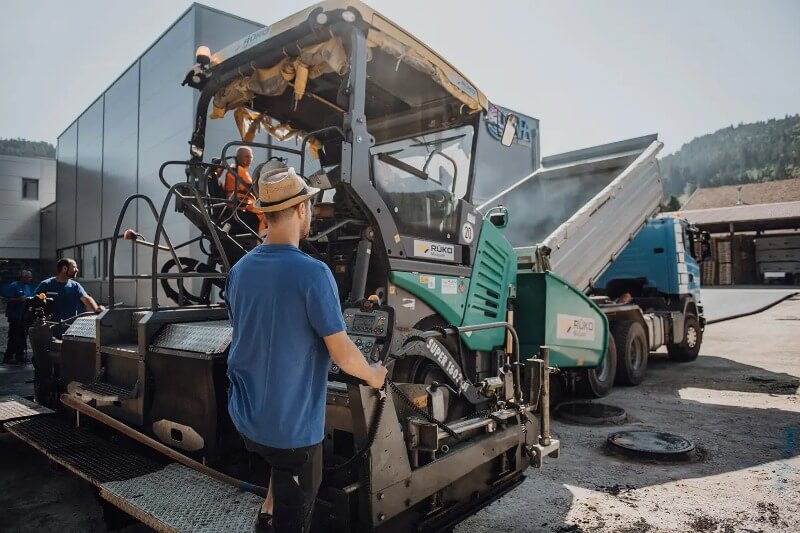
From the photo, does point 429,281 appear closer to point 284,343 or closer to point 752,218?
point 284,343

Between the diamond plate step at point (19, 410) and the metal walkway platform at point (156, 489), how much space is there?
70 cm

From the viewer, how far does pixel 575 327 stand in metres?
5.49

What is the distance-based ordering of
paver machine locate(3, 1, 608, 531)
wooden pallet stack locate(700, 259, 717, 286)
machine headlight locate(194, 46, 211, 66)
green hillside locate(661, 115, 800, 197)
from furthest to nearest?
1. green hillside locate(661, 115, 800, 197)
2. wooden pallet stack locate(700, 259, 717, 286)
3. machine headlight locate(194, 46, 211, 66)
4. paver machine locate(3, 1, 608, 531)

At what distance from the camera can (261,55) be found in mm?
3498

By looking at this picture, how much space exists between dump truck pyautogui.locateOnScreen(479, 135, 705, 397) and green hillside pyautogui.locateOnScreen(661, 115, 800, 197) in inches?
2127

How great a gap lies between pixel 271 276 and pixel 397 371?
1765 mm

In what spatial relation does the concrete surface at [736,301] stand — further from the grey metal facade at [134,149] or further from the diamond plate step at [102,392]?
the diamond plate step at [102,392]

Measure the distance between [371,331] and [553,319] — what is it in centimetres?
289

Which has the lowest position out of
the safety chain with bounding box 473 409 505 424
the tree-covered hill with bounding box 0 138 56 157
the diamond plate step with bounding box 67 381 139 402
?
the safety chain with bounding box 473 409 505 424

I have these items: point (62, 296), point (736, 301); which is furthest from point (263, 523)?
point (736, 301)

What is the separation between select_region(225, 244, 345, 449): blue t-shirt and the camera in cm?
176

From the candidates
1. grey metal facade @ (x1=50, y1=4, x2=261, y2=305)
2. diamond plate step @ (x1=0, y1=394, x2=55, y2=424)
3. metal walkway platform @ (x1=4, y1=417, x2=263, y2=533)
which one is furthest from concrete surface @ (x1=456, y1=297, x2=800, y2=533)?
grey metal facade @ (x1=50, y1=4, x2=261, y2=305)

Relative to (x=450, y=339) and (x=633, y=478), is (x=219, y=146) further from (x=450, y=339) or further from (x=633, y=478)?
(x=633, y=478)

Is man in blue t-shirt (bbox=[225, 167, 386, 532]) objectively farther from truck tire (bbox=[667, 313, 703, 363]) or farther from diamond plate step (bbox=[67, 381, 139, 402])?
truck tire (bbox=[667, 313, 703, 363])
